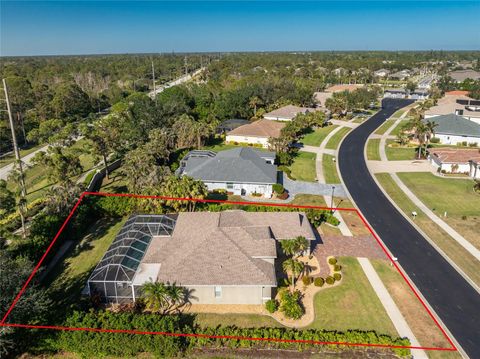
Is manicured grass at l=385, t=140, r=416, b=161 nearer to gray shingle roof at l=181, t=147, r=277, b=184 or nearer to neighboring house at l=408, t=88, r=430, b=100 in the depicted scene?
gray shingle roof at l=181, t=147, r=277, b=184

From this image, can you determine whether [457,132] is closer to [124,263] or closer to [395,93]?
[124,263]

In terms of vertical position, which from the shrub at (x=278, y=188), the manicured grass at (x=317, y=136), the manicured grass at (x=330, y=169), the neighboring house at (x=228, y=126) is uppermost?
the neighboring house at (x=228, y=126)

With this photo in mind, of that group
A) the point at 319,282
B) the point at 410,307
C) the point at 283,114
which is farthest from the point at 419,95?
the point at 319,282

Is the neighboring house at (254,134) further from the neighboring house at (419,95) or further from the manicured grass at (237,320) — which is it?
the neighboring house at (419,95)

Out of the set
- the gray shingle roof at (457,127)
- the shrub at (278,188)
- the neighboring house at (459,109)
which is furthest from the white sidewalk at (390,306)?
the neighboring house at (459,109)

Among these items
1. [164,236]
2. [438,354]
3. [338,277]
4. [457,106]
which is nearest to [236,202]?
[164,236]
